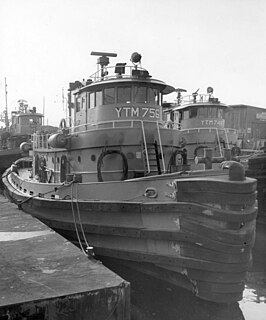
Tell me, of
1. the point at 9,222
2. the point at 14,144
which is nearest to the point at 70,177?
the point at 9,222

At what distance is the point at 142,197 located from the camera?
761 cm

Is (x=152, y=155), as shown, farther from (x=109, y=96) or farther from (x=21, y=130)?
(x=21, y=130)

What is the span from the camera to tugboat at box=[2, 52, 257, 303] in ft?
22.2

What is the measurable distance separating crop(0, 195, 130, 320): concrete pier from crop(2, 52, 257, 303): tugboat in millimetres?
618

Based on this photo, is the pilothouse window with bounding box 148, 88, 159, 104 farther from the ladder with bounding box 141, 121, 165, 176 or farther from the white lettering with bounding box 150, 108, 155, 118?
the ladder with bounding box 141, 121, 165, 176

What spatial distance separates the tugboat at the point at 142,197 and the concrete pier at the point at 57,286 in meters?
0.62

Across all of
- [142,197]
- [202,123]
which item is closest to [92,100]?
[142,197]

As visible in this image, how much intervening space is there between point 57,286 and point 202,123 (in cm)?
1597

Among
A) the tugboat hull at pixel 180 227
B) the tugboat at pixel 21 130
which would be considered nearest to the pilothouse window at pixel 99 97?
the tugboat hull at pixel 180 227

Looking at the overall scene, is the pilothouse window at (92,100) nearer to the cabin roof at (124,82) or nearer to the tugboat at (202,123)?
the cabin roof at (124,82)

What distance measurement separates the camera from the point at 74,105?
11078mm

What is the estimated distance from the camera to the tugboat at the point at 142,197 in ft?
22.2

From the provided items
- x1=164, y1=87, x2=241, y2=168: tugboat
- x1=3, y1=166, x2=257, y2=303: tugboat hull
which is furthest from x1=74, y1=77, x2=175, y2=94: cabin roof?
x1=164, y1=87, x2=241, y2=168: tugboat

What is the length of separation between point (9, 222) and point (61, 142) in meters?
2.62
